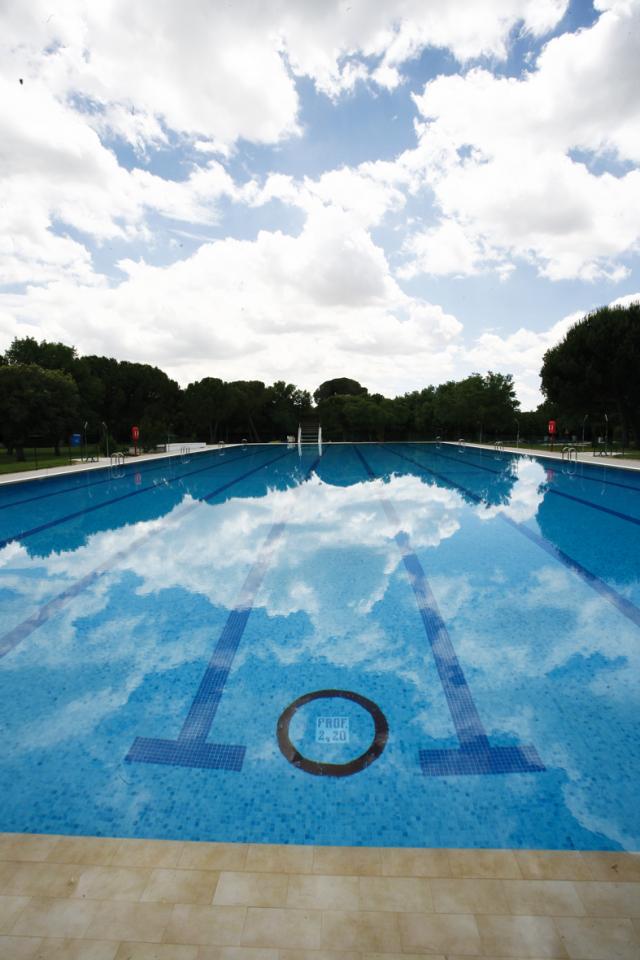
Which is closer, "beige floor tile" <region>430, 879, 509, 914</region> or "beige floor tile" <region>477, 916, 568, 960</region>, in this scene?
"beige floor tile" <region>477, 916, 568, 960</region>

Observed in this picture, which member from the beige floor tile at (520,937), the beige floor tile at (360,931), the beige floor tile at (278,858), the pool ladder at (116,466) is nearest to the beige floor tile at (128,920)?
the beige floor tile at (278,858)

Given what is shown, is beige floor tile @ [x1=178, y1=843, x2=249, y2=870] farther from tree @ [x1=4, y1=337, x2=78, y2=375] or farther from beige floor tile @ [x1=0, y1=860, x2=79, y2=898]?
tree @ [x1=4, y1=337, x2=78, y2=375]

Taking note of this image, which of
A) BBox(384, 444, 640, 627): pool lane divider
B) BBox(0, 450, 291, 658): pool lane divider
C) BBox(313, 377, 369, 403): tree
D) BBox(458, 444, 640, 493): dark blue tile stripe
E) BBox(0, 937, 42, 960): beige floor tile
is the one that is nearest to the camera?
BBox(0, 937, 42, 960): beige floor tile

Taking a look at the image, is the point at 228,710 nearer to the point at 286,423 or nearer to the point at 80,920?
the point at 80,920

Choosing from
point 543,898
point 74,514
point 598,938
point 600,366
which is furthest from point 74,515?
point 600,366

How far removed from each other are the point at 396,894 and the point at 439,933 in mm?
226

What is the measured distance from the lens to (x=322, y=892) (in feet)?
6.27

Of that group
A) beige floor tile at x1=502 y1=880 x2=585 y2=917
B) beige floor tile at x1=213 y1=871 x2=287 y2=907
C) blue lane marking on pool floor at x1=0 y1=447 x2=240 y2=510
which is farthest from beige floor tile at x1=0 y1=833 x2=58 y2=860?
blue lane marking on pool floor at x1=0 y1=447 x2=240 y2=510

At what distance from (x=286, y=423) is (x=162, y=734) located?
4027 cm

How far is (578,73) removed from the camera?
10.8 metres

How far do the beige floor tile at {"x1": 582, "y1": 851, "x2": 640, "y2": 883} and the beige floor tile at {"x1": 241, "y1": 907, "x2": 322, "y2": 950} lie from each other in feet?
3.97

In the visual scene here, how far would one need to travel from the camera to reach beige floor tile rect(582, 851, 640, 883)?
1.96m

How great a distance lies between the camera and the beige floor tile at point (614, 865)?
1965mm

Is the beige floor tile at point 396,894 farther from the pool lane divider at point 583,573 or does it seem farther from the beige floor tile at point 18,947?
the pool lane divider at point 583,573
